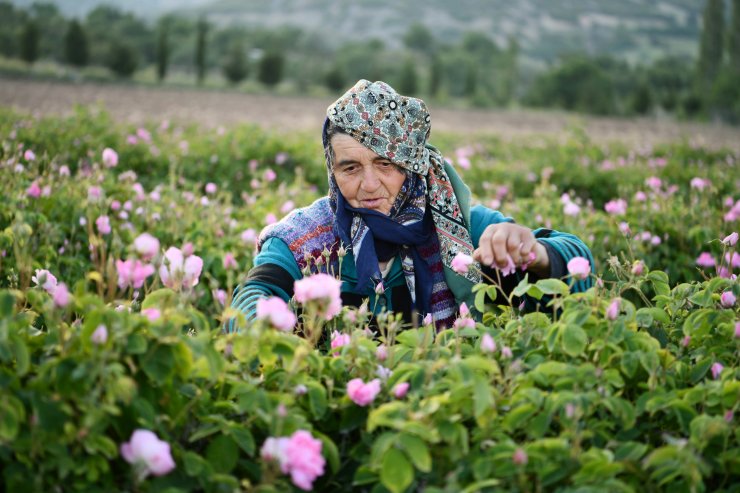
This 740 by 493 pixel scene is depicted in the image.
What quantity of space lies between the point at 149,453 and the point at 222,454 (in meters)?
0.22

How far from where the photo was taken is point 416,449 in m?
1.33

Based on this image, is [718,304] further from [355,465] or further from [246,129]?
[246,129]

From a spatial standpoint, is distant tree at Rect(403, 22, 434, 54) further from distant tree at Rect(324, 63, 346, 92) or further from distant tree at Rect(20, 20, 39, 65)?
distant tree at Rect(20, 20, 39, 65)

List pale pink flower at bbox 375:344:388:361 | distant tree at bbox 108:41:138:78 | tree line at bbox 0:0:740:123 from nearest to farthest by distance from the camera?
pale pink flower at bbox 375:344:388:361, distant tree at bbox 108:41:138:78, tree line at bbox 0:0:740:123

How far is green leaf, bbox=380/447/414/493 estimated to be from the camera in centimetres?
132

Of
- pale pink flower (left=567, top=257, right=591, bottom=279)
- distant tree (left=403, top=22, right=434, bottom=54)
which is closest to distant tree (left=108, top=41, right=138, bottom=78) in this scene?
pale pink flower (left=567, top=257, right=591, bottom=279)

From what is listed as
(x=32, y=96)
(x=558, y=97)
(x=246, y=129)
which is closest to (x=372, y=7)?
(x=558, y=97)

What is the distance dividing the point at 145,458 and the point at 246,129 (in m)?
8.70

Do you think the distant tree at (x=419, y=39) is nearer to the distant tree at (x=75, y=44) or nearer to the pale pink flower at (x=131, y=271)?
the distant tree at (x=75, y=44)

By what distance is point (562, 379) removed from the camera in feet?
4.98

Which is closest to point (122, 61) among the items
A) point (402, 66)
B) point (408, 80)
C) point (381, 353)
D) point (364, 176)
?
point (408, 80)

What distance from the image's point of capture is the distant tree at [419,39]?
113812 mm

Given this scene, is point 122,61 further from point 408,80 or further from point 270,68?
point 408,80

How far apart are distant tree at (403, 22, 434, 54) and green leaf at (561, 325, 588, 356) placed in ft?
377
